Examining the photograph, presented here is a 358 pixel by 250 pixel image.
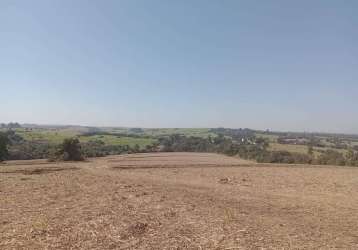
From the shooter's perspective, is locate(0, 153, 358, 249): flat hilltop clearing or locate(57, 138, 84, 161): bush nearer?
locate(0, 153, 358, 249): flat hilltop clearing

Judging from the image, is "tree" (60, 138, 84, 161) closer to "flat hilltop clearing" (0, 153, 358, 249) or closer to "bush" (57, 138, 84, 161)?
"bush" (57, 138, 84, 161)

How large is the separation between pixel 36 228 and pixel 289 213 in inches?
422

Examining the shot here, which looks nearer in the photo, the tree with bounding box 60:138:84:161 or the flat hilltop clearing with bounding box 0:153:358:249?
the flat hilltop clearing with bounding box 0:153:358:249

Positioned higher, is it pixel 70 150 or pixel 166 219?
pixel 70 150

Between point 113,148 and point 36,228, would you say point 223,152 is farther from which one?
point 36,228

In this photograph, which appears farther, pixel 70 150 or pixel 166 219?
pixel 70 150

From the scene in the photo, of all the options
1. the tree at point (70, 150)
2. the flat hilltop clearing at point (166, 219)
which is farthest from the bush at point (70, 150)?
the flat hilltop clearing at point (166, 219)

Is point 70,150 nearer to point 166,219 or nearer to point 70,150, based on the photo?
point 70,150

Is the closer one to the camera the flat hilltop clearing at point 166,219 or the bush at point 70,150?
the flat hilltop clearing at point 166,219

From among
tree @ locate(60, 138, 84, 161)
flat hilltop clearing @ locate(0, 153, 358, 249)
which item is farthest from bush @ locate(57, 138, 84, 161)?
flat hilltop clearing @ locate(0, 153, 358, 249)

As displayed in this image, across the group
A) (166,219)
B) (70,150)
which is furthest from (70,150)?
(166,219)

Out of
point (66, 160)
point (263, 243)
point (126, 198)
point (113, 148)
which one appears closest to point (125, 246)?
point (263, 243)

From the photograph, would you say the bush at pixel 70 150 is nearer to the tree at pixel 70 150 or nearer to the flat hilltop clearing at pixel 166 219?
the tree at pixel 70 150

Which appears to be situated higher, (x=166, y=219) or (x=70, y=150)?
(x=70, y=150)
